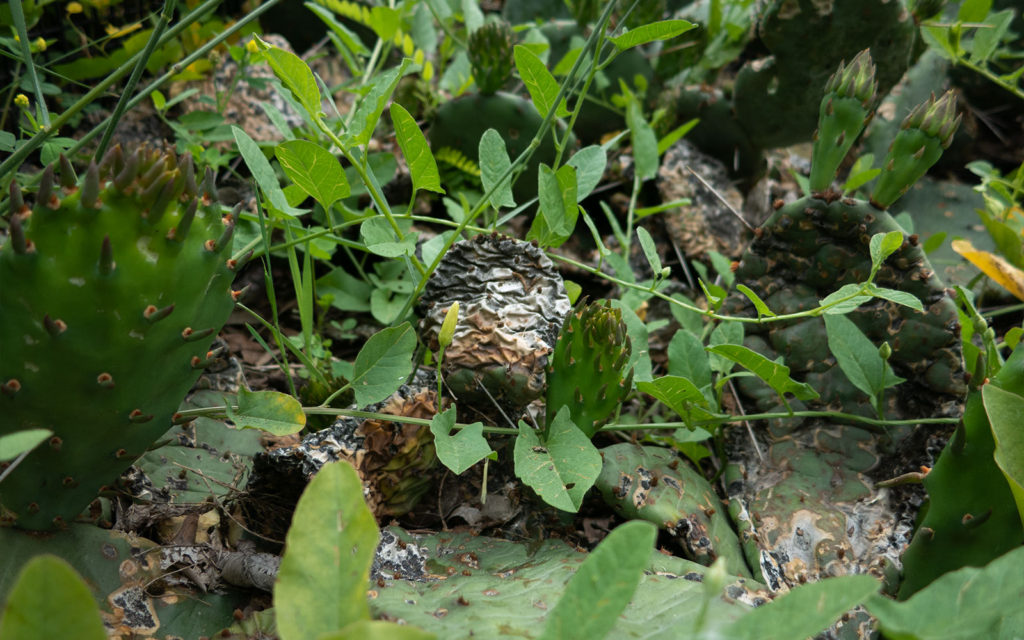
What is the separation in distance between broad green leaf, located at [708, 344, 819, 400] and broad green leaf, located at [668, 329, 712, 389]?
0.12 m

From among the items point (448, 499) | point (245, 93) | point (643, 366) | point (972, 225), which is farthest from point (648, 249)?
point (972, 225)

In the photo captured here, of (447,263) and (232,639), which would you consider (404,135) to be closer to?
(447,263)

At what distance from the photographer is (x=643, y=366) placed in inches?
47.8

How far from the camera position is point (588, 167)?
1268 millimetres

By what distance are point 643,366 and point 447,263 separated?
1.16 feet

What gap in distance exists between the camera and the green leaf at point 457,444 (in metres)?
0.89

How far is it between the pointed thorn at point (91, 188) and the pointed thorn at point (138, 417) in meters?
0.22

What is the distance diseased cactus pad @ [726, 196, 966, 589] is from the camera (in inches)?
45.0

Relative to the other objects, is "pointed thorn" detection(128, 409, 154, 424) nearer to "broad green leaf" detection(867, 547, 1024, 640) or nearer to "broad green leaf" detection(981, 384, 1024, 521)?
"broad green leaf" detection(867, 547, 1024, 640)

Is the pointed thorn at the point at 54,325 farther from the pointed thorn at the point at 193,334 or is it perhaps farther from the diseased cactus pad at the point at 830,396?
the diseased cactus pad at the point at 830,396

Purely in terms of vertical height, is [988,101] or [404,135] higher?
[404,135]

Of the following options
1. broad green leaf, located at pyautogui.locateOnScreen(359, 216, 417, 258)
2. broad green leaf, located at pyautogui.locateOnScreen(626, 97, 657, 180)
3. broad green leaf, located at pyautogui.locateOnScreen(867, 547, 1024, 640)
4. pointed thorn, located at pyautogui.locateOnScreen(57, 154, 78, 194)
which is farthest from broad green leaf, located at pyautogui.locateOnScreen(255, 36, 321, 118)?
broad green leaf, located at pyautogui.locateOnScreen(867, 547, 1024, 640)

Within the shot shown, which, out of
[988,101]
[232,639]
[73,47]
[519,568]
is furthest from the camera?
[988,101]

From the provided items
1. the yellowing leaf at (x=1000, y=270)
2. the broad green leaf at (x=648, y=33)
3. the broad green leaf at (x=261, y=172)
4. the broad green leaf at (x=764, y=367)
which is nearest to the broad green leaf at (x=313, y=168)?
the broad green leaf at (x=261, y=172)
